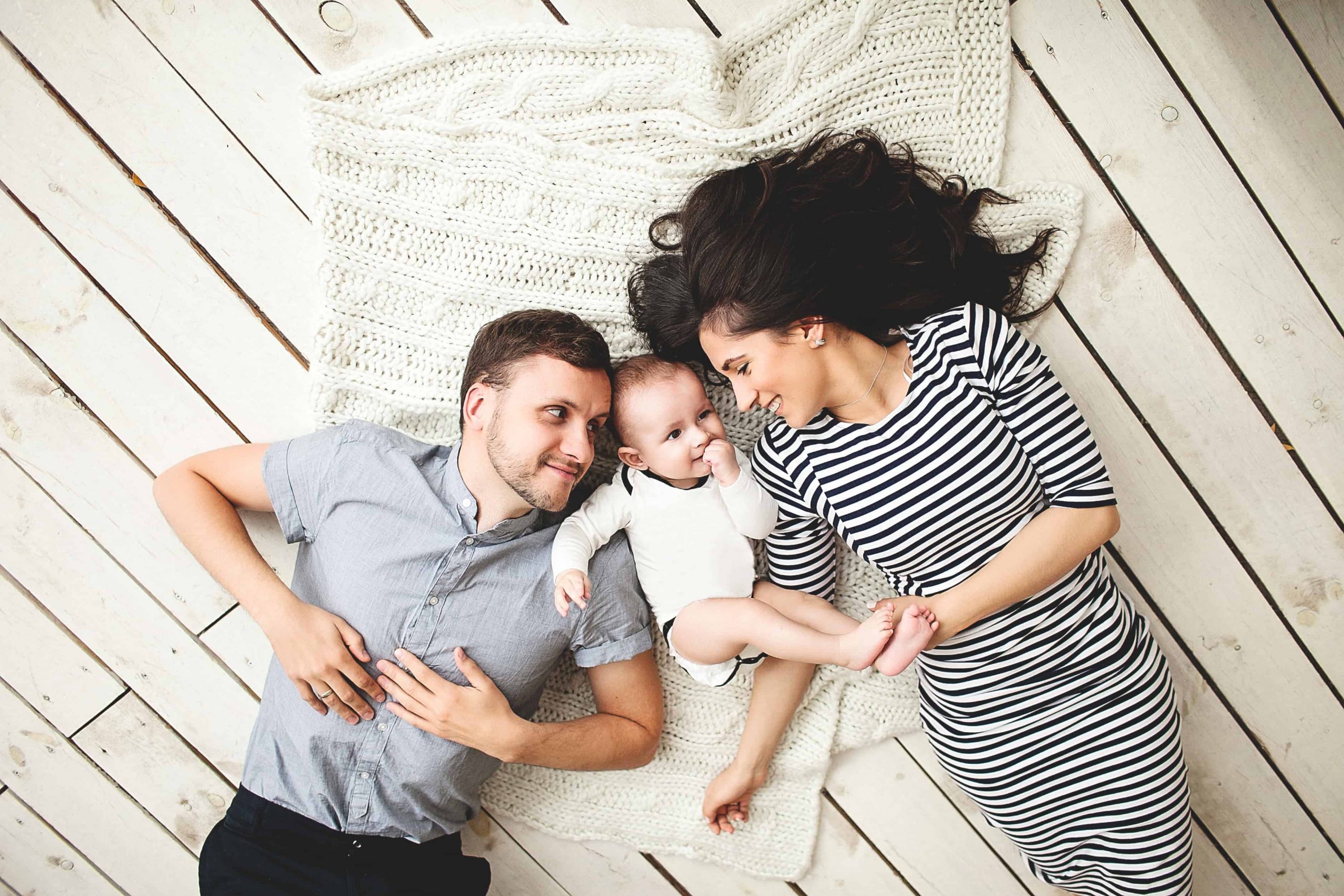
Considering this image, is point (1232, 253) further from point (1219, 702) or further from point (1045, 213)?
point (1219, 702)

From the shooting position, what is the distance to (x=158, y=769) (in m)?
1.52

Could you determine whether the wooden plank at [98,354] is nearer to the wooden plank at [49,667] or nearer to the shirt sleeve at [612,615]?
the wooden plank at [49,667]

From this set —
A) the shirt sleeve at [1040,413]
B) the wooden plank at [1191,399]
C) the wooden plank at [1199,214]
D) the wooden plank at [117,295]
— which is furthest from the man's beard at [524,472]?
the wooden plank at [1199,214]

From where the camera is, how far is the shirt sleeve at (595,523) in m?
1.26

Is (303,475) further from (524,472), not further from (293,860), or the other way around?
(293,860)

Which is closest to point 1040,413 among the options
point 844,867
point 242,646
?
point 844,867

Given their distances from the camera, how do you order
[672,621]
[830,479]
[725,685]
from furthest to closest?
[725,685]
[672,621]
[830,479]

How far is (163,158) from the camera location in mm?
1333

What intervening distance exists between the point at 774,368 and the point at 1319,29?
1.26 metres

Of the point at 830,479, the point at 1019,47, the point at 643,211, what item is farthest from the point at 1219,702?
the point at 643,211

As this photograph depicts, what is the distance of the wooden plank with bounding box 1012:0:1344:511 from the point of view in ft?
4.39

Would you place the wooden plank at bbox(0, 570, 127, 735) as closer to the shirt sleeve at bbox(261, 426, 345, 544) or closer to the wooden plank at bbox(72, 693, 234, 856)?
the wooden plank at bbox(72, 693, 234, 856)

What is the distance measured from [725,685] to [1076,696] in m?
0.66

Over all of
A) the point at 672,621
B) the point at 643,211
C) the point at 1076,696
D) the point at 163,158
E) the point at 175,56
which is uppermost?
the point at 175,56
